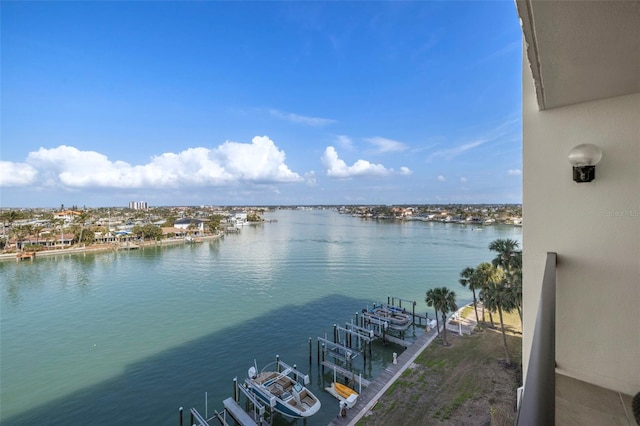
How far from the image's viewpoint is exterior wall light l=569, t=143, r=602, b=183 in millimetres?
2020

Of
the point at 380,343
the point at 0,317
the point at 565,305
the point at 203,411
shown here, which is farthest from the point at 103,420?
the point at 0,317

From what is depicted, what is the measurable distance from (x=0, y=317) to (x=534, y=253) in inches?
1105

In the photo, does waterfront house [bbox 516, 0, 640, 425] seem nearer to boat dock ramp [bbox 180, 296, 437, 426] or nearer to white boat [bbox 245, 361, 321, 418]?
boat dock ramp [bbox 180, 296, 437, 426]

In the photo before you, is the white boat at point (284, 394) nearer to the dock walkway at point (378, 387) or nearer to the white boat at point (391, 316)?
the dock walkway at point (378, 387)

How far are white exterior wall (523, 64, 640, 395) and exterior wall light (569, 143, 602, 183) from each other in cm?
6

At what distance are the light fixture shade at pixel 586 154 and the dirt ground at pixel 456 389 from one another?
8.80 metres

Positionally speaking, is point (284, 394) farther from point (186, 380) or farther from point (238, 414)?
point (186, 380)

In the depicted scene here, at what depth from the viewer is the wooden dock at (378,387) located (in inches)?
336

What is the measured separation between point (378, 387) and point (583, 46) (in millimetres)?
10961

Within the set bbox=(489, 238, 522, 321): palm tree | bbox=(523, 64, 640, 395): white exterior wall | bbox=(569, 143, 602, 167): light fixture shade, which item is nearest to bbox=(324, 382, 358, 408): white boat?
bbox=(489, 238, 522, 321): palm tree

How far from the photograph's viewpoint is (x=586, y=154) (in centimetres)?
202

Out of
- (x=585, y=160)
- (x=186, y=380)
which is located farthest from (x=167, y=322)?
(x=585, y=160)

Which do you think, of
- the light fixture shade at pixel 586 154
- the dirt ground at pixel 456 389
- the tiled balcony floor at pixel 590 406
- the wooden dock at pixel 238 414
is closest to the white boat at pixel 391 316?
the dirt ground at pixel 456 389

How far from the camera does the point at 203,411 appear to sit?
10.0 m
